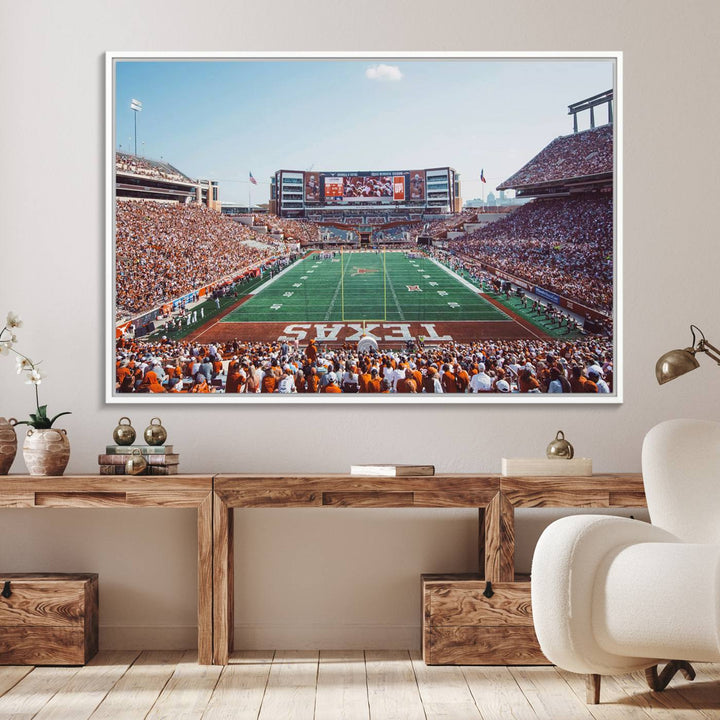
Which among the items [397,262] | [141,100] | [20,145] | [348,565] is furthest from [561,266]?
[20,145]

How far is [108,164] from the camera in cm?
365

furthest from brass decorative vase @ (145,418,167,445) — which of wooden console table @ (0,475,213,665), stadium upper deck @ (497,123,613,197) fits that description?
stadium upper deck @ (497,123,613,197)

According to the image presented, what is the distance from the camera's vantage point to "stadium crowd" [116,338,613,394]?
12.0ft

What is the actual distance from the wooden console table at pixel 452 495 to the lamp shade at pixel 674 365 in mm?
430

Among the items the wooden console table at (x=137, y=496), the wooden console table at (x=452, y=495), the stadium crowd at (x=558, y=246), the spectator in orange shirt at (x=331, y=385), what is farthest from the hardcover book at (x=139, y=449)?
the stadium crowd at (x=558, y=246)

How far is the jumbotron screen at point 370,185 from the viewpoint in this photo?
12.1ft

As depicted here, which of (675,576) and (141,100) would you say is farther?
(141,100)

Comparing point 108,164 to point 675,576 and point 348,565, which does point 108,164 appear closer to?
point 348,565

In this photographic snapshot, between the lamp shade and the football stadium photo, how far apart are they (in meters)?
0.62

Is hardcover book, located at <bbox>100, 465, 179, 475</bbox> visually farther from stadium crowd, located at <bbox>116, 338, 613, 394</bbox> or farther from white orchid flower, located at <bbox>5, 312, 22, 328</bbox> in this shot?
white orchid flower, located at <bbox>5, 312, 22, 328</bbox>

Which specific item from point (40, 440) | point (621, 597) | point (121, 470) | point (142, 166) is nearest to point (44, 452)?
point (40, 440)

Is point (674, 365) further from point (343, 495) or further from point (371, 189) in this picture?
point (371, 189)

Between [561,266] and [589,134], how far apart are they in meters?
0.55

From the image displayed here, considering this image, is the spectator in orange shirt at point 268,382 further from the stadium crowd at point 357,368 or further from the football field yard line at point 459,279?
the football field yard line at point 459,279
